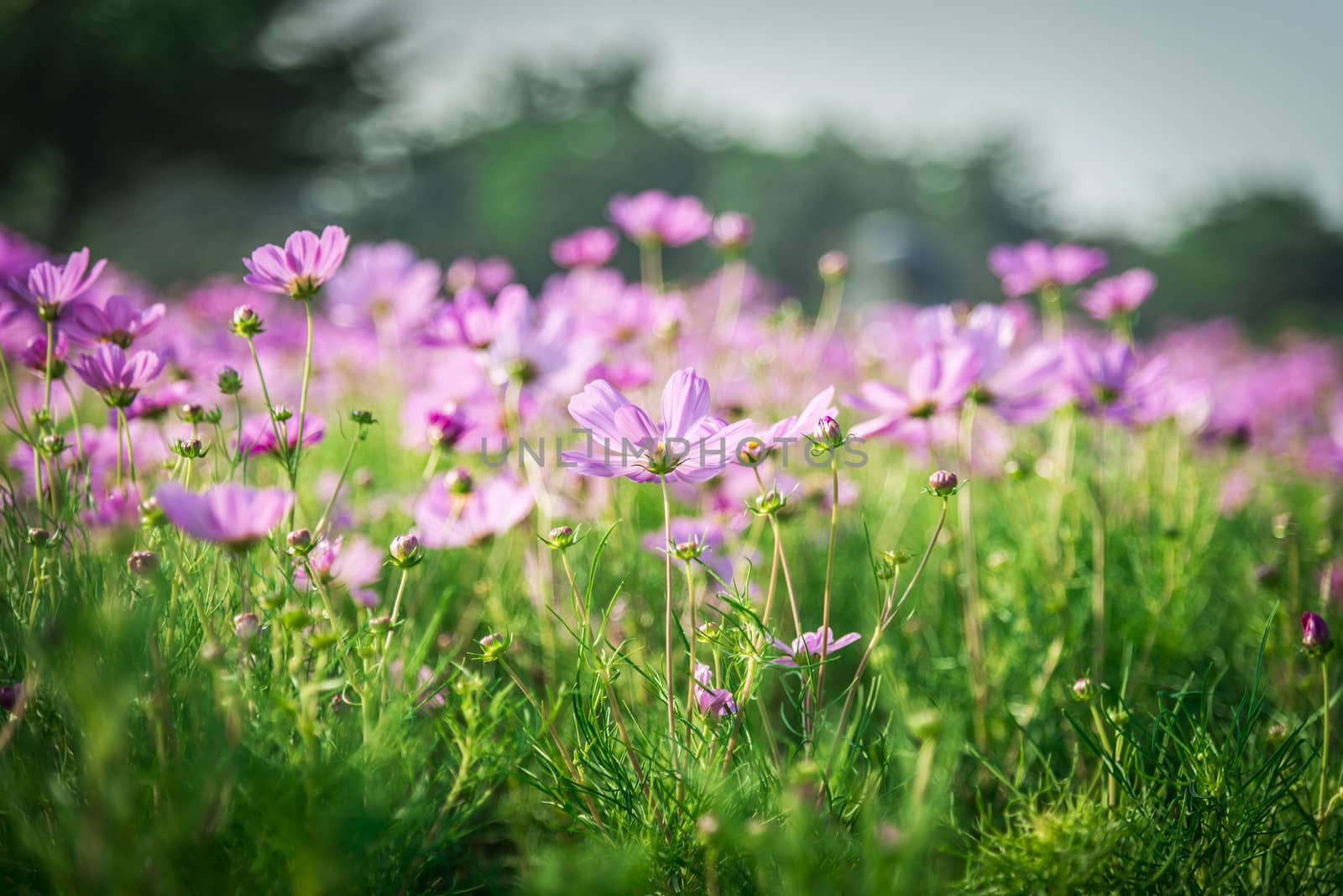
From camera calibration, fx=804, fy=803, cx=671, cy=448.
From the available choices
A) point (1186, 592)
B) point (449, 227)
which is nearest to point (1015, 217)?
point (449, 227)

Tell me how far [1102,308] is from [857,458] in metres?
0.63

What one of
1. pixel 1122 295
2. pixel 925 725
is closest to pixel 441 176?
pixel 1122 295

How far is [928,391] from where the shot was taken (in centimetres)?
95

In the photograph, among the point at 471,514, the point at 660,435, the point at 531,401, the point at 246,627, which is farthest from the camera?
the point at 531,401

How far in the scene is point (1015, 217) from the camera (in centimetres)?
1867

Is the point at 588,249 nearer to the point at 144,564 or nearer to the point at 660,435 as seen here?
the point at 660,435

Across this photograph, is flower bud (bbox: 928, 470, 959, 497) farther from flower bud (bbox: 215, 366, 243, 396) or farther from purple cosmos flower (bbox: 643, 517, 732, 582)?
flower bud (bbox: 215, 366, 243, 396)

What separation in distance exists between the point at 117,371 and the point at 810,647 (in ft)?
2.46

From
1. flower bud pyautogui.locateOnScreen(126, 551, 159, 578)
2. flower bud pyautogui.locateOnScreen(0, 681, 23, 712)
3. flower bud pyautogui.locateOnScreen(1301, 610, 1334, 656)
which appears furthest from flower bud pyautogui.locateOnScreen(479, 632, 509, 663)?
flower bud pyautogui.locateOnScreen(1301, 610, 1334, 656)

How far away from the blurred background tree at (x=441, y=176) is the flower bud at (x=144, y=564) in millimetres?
8172

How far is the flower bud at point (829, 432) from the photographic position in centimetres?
71

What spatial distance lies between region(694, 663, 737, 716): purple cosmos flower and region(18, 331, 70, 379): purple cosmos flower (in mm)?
791

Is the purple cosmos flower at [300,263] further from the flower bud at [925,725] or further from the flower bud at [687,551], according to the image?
the flower bud at [925,725]

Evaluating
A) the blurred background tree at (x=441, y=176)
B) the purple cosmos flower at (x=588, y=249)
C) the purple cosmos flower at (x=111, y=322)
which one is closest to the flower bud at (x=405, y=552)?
the purple cosmos flower at (x=111, y=322)
